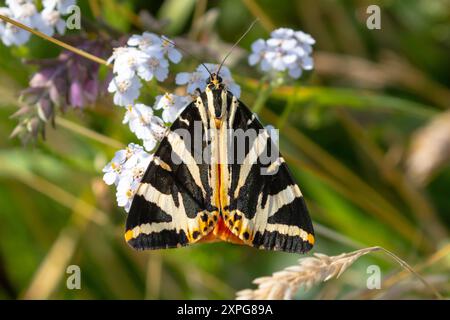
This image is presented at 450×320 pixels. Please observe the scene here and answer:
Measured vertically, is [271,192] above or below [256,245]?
above

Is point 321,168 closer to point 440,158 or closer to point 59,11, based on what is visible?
point 440,158

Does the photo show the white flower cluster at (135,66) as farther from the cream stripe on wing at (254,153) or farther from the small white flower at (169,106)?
the cream stripe on wing at (254,153)

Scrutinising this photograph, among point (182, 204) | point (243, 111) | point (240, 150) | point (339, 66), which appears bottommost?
point (182, 204)

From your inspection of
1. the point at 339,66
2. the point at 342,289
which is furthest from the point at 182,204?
the point at 339,66

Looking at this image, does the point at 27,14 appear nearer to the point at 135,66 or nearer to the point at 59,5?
the point at 59,5

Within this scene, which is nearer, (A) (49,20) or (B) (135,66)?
(B) (135,66)

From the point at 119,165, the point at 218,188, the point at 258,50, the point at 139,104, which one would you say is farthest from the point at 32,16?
the point at 218,188
